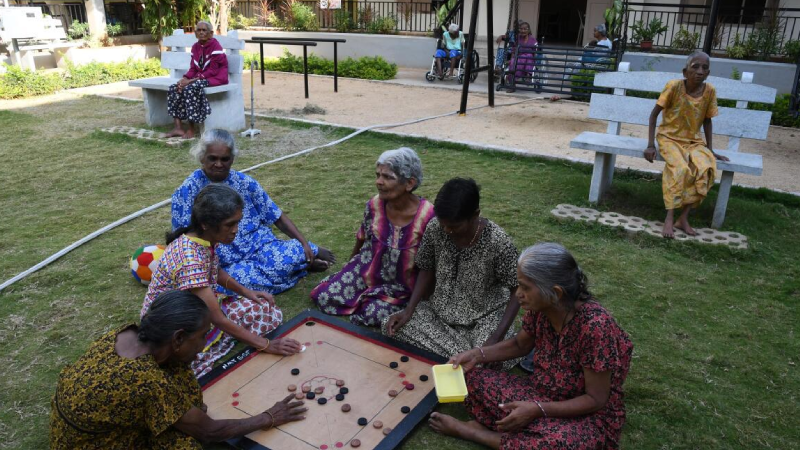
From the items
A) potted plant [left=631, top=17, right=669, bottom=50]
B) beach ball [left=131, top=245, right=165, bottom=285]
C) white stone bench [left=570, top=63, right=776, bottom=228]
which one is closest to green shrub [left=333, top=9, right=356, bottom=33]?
potted plant [left=631, top=17, right=669, bottom=50]

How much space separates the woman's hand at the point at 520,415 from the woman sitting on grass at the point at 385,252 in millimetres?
1248

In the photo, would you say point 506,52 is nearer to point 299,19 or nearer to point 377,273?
point 299,19

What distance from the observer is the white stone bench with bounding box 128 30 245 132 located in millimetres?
8602

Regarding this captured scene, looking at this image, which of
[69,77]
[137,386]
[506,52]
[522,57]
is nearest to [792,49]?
[522,57]

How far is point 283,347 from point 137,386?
124 centimetres

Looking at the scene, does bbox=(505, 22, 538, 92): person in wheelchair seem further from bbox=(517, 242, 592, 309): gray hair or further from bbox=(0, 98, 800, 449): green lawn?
bbox=(517, 242, 592, 309): gray hair

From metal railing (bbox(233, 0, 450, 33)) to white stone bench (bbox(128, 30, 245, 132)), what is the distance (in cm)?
821

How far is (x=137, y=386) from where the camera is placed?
2.13 m

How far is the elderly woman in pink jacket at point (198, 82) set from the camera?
8141 mm

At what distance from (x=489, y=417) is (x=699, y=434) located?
1.00m

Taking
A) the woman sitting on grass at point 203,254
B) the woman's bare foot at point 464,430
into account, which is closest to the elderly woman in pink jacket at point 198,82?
the woman sitting on grass at point 203,254

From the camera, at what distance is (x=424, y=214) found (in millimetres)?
3625

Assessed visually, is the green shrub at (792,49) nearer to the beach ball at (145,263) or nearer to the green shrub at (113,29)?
the beach ball at (145,263)

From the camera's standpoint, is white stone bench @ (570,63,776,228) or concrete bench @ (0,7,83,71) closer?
white stone bench @ (570,63,776,228)
